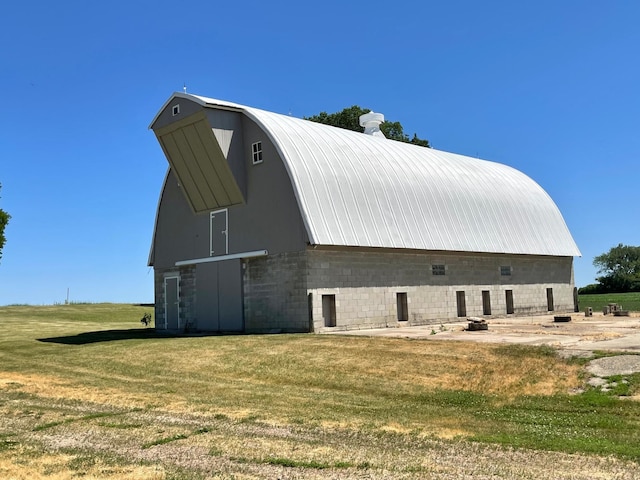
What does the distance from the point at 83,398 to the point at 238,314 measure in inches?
610

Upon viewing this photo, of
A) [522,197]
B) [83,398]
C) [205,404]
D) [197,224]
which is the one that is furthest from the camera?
[522,197]

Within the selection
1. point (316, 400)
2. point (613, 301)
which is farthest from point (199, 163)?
point (613, 301)

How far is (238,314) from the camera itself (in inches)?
1193

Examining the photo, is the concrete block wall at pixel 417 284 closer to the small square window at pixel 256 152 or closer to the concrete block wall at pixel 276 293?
the concrete block wall at pixel 276 293

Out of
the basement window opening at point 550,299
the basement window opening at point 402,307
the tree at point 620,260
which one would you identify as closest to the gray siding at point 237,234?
the basement window opening at point 402,307

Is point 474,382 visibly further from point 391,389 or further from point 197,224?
point 197,224

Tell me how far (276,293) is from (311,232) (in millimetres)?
3687

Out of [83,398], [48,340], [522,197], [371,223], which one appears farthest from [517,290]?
[83,398]

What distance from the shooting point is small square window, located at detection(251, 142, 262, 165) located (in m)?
30.0

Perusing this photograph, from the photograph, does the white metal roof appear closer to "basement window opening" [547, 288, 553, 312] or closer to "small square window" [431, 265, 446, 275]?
"small square window" [431, 265, 446, 275]

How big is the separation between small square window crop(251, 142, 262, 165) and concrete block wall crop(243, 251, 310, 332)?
4.75 metres

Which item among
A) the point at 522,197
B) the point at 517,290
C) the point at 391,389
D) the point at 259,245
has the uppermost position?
the point at 522,197

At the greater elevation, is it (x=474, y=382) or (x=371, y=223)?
(x=371, y=223)

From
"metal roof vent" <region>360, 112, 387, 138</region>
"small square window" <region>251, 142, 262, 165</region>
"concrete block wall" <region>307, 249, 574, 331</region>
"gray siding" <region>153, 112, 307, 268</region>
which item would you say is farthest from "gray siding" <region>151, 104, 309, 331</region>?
"metal roof vent" <region>360, 112, 387, 138</region>
